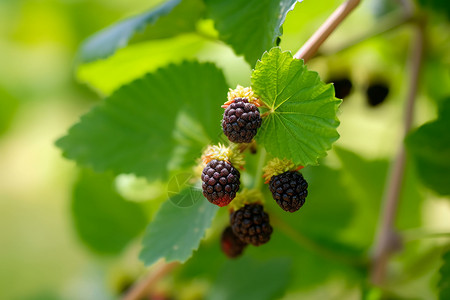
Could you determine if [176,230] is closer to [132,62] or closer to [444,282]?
[444,282]

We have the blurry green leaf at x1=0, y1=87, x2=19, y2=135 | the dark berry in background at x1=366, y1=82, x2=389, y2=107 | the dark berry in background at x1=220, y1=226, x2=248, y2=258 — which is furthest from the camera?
the blurry green leaf at x1=0, y1=87, x2=19, y2=135

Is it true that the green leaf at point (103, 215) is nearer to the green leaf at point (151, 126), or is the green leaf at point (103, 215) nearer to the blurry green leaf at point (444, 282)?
the green leaf at point (151, 126)

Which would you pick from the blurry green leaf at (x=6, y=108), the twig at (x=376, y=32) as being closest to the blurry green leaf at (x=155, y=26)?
the twig at (x=376, y=32)

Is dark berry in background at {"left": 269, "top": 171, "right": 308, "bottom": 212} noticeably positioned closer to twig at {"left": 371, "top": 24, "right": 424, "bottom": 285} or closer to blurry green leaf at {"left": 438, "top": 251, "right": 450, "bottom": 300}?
blurry green leaf at {"left": 438, "top": 251, "right": 450, "bottom": 300}

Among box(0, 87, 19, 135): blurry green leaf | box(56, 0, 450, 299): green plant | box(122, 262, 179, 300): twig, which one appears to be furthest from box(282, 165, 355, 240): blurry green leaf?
box(0, 87, 19, 135): blurry green leaf

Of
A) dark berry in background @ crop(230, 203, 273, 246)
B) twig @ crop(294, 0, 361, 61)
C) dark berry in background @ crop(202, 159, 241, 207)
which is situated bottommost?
dark berry in background @ crop(230, 203, 273, 246)

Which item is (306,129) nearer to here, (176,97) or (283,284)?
(176,97)
